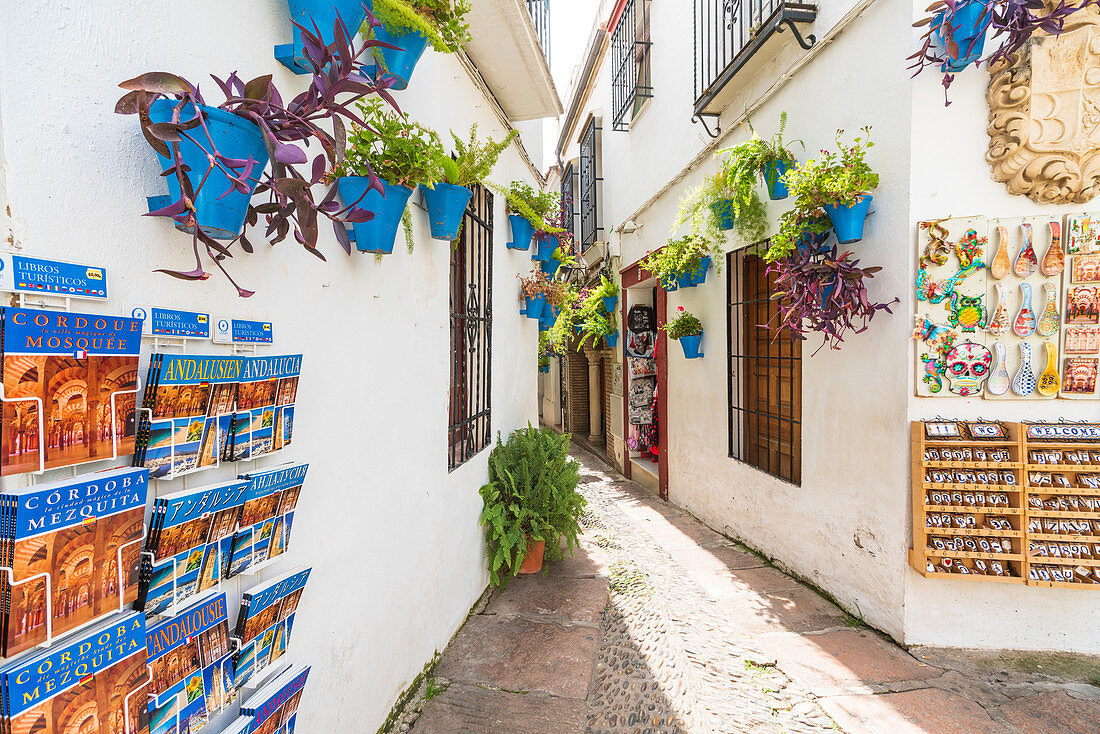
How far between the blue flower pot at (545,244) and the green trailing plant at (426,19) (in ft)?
9.51

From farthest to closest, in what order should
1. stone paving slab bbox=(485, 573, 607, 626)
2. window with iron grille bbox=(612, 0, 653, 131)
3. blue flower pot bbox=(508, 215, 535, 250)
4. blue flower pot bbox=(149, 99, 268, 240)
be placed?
window with iron grille bbox=(612, 0, 653, 131) < blue flower pot bbox=(508, 215, 535, 250) < stone paving slab bbox=(485, 573, 607, 626) < blue flower pot bbox=(149, 99, 268, 240)

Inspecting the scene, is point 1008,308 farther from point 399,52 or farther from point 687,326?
point 399,52

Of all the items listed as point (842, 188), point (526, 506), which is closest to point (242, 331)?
point (526, 506)

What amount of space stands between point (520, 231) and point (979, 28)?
10.2 feet

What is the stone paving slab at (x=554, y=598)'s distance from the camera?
379 cm

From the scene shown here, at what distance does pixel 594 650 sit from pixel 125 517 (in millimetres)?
2885

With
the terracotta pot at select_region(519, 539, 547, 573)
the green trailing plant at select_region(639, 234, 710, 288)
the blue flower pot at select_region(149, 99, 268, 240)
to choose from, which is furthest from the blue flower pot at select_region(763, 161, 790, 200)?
the blue flower pot at select_region(149, 99, 268, 240)

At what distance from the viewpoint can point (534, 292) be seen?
5.13 m

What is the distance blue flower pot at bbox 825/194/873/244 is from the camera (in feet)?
11.1

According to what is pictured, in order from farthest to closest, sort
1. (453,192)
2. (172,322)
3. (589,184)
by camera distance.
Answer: (589,184) < (453,192) < (172,322)

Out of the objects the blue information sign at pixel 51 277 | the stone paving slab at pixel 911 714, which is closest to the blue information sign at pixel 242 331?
the blue information sign at pixel 51 277

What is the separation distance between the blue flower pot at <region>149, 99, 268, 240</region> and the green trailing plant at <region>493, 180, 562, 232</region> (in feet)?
9.66

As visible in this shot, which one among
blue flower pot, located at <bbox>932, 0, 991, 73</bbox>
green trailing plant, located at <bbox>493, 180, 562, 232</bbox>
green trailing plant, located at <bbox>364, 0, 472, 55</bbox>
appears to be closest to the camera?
green trailing plant, located at <bbox>364, 0, 472, 55</bbox>

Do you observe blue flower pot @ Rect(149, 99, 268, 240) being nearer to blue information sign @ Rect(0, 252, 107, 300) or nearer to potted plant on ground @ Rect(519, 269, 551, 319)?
blue information sign @ Rect(0, 252, 107, 300)
